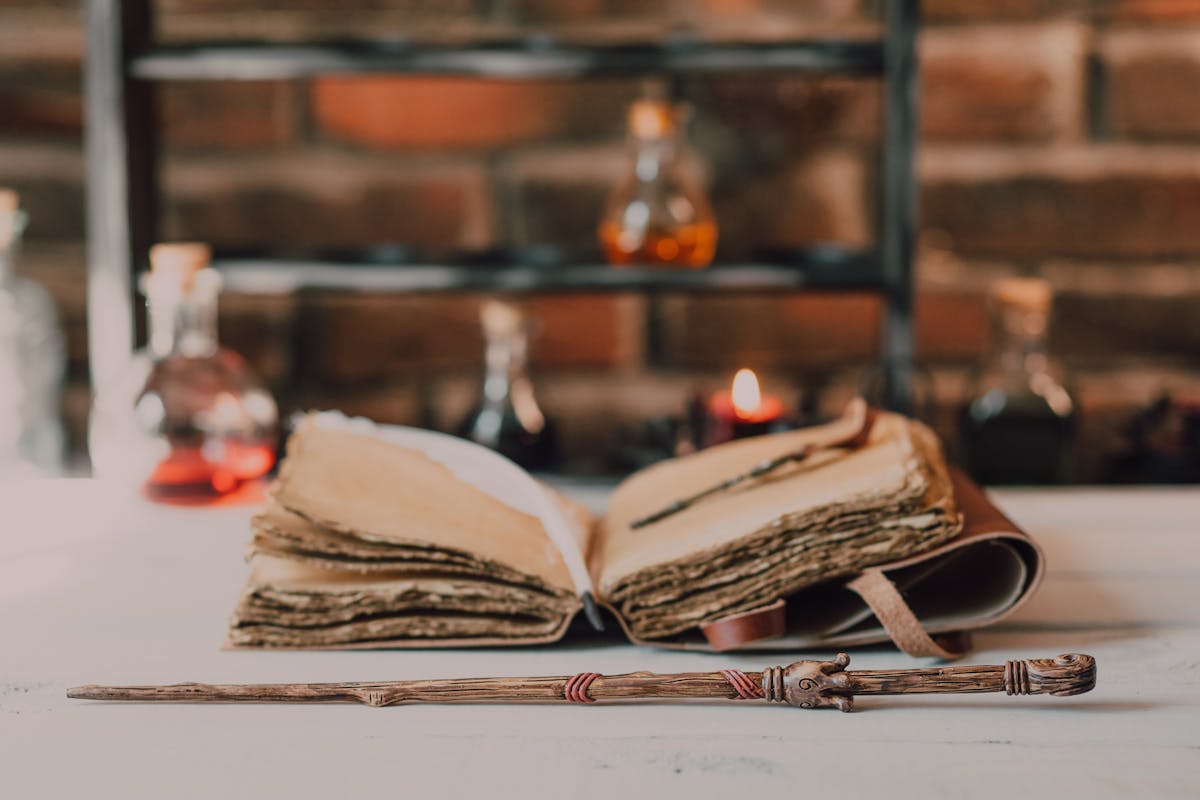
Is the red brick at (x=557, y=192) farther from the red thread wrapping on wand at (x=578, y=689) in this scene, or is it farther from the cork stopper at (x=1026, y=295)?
the red thread wrapping on wand at (x=578, y=689)

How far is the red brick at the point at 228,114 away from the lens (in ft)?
4.54

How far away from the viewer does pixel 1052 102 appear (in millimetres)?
1374

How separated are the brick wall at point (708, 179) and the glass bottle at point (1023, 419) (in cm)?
25

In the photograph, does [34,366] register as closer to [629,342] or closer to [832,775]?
[629,342]

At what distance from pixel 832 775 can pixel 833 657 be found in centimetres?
15

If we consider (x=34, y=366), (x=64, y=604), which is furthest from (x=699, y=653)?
(x=34, y=366)

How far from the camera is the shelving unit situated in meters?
1.10

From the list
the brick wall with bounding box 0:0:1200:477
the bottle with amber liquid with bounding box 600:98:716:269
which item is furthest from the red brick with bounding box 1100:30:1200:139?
the bottle with amber liquid with bounding box 600:98:716:269

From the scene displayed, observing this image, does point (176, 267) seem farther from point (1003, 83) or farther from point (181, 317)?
point (1003, 83)

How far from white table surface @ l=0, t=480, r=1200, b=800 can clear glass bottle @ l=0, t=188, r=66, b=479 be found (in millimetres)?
437

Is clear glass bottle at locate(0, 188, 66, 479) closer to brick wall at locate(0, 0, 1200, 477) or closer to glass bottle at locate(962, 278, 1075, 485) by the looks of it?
brick wall at locate(0, 0, 1200, 477)

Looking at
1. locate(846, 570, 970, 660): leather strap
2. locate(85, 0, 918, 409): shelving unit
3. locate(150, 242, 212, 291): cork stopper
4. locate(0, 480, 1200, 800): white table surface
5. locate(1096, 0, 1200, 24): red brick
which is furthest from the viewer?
locate(1096, 0, 1200, 24): red brick

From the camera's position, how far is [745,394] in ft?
3.53

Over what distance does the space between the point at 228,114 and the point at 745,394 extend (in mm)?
707
